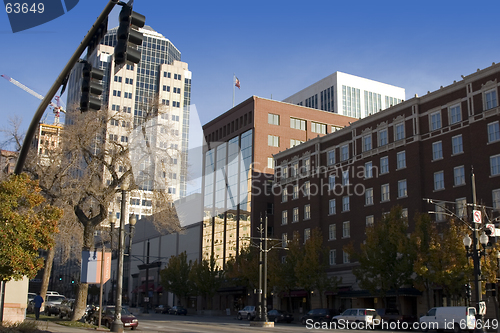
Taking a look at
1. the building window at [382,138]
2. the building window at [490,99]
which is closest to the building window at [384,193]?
the building window at [382,138]

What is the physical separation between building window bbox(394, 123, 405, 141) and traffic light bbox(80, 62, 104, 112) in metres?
48.5

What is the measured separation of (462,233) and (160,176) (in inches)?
954

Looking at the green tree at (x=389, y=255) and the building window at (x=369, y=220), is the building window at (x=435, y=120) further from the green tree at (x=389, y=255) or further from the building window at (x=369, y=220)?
the building window at (x=369, y=220)

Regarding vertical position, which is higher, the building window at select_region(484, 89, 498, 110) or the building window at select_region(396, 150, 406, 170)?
the building window at select_region(484, 89, 498, 110)

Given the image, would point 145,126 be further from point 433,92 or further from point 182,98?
point 182,98

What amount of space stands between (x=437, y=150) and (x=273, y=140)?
37970 mm

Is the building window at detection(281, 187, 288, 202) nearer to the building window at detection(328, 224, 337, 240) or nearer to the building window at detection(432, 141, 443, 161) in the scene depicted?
the building window at detection(328, 224, 337, 240)

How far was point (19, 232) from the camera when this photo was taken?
848 inches

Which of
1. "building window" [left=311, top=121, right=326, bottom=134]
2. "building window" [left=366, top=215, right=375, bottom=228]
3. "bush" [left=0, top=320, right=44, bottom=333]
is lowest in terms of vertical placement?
"bush" [left=0, top=320, right=44, bottom=333]

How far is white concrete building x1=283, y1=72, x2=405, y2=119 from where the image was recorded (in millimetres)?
146625

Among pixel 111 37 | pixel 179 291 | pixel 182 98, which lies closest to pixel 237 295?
pixel 179 291

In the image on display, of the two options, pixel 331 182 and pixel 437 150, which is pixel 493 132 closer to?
pixel 437 150

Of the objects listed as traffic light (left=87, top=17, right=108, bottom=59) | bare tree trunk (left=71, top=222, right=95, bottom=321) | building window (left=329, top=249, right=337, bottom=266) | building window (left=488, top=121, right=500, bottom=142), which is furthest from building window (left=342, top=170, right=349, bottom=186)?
traffic light (left=87, top=17, right=108, bottom=59)

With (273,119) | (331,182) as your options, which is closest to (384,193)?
(331,182)
